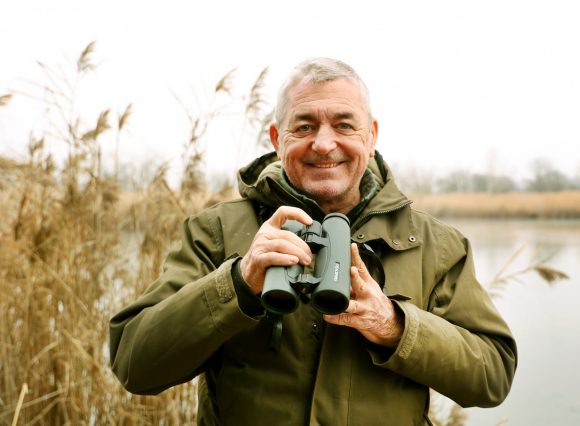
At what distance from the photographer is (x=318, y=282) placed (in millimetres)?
1223

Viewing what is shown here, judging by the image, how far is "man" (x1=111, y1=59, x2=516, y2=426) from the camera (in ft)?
4.67

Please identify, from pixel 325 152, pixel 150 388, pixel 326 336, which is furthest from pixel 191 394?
pixel 325 152

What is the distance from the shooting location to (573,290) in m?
9.41

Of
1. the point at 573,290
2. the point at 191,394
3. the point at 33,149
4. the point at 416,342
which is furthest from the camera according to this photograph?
the point at 573,290

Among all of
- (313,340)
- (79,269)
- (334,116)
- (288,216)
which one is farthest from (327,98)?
(79,269)

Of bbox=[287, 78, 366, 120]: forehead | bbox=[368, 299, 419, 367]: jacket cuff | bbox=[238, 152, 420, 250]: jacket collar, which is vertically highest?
bbox=[287, 78, 366, 120]: forehead

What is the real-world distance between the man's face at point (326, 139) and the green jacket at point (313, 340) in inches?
2.8

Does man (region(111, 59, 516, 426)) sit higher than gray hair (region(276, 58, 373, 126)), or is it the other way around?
gray hair (region(276, 58, 373, 126))

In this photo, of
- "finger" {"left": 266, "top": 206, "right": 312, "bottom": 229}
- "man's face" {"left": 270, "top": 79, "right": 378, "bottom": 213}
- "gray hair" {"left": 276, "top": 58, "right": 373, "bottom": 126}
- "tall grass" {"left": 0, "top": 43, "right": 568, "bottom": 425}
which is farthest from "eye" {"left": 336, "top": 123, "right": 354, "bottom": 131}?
"tall grass" {"left": 0, "top": 43, "right": 568, "bottom": 425}

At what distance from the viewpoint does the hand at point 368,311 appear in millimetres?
1365

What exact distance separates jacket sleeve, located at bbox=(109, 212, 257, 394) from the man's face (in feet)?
1.46

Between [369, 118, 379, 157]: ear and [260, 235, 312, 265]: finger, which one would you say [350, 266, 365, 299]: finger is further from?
[369, 118, 379, 157]: ear

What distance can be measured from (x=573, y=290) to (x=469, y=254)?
29.3ft

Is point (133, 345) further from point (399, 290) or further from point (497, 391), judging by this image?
point (497, 391)
